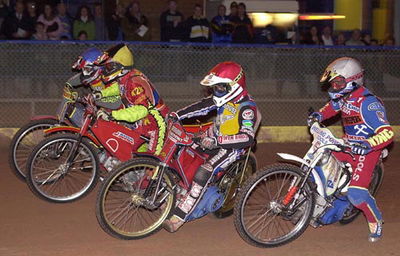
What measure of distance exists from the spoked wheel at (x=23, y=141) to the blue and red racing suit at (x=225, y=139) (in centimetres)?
226

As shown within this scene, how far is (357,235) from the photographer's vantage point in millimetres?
7855

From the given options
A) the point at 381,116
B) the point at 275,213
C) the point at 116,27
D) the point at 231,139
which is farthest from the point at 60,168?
the point at 116,27

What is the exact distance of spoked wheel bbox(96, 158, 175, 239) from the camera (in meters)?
7.16

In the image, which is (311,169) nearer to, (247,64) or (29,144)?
(29,144)

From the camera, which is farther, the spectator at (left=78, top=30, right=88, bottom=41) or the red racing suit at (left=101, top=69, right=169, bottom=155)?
the spectator at (left=78, top=30, right=88, bottom=41)

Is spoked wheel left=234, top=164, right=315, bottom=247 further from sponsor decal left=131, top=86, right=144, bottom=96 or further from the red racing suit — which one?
sponsor decal left=131, top=86, right=144, bottom=96

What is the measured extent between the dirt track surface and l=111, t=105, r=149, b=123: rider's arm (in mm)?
1121

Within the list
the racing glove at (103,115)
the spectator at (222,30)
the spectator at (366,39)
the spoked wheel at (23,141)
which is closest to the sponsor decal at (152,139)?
the racing glove at (103,115)

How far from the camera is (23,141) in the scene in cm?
980

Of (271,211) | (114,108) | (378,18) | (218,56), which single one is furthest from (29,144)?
(378,18)

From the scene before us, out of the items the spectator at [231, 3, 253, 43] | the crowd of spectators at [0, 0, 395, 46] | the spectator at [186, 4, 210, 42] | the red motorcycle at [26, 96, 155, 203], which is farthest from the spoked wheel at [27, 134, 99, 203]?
the spectator at [231, 3, 253, 43]

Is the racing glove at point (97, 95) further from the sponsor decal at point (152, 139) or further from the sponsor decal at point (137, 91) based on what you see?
the sponsor decal at point (152, 139)

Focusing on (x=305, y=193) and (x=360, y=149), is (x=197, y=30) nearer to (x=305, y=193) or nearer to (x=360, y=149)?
(x=305, y=193)

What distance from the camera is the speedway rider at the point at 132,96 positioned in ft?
26.7
